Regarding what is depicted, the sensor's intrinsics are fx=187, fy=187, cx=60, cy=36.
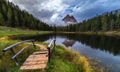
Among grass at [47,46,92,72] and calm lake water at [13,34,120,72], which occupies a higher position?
grass at [47,46,92,72]

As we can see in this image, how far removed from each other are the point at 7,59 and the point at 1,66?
2.03 meters

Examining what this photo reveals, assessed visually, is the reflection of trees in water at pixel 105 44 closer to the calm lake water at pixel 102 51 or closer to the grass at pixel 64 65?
the calm lake water at pixel 102 51

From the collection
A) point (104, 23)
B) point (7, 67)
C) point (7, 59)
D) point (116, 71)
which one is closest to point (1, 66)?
point (7, 67)

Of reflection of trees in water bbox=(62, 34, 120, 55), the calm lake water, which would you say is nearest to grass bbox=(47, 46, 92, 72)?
the calm lake water

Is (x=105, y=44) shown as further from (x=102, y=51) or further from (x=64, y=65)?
(x=64, y=65)

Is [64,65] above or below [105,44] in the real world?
above

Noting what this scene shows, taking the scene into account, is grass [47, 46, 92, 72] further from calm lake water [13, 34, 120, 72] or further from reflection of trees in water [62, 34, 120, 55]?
reflection of trees in water [62, 34, 120, 55]

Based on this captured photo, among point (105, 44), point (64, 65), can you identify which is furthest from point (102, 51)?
point (64, 65)

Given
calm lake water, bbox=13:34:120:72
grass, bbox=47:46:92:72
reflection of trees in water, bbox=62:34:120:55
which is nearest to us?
grass, bbox=47:46:92:72

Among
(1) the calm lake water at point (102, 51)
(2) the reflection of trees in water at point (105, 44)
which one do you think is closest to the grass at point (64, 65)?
(1) the calm lake water at point (102, 51)

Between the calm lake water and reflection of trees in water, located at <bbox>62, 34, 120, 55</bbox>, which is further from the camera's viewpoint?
reflection of trees in water, located at <bbox>62, 34, 120, 55</bbox>

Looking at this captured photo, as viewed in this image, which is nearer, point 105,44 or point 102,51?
point 102,51

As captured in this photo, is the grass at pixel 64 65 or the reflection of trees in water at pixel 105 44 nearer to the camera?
the grass at pixel 64 65

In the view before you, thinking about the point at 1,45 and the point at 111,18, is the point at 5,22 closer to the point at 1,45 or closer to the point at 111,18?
the point at 111,18
